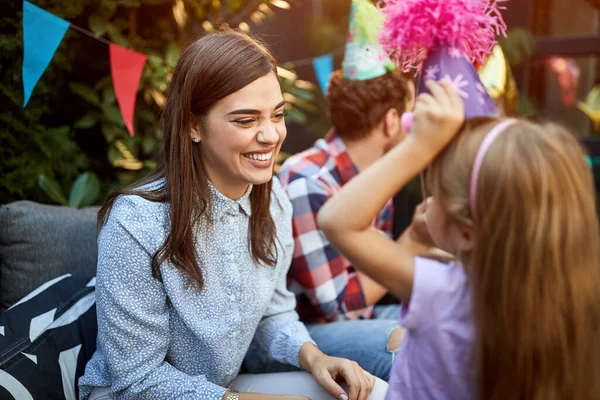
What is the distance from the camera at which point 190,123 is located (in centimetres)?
144

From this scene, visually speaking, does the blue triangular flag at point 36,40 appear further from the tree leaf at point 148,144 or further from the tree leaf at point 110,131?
the tree leaf at point 148,144

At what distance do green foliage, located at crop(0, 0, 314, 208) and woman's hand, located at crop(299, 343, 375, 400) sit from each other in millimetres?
1155

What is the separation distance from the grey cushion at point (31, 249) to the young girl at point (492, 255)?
111 centimetres

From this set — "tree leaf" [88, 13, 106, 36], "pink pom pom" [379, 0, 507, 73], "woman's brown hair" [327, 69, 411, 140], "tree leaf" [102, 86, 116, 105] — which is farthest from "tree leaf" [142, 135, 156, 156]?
"pink pom pom" [379, 0, 507, 73]

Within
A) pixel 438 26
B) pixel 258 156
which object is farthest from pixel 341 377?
pixel 438 26

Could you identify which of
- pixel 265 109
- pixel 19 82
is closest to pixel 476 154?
pixel 265 109

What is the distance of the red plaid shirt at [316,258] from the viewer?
1863 millimetres

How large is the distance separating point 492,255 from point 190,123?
81 cm

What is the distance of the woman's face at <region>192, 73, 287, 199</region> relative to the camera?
140cm

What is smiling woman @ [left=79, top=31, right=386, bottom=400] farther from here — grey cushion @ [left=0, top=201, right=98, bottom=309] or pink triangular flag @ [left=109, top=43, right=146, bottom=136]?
pink triangular flag @ [left=109, top=43, right=146, bottom=136]

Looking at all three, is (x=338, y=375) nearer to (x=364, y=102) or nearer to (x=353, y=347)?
(x=353, y=347)

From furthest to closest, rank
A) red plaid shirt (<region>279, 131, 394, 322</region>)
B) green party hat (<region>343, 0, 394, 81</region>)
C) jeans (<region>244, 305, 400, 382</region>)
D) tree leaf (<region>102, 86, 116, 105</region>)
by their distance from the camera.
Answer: tree leaf (<region>102, 86, 116, 105</region>) < green party hat (<region>343, 0, 394, 81</region>) < red plaid shirt (<region>279, 131, 394, 322</region>) < jeans (<region>244, 305, 400, 382</region>)

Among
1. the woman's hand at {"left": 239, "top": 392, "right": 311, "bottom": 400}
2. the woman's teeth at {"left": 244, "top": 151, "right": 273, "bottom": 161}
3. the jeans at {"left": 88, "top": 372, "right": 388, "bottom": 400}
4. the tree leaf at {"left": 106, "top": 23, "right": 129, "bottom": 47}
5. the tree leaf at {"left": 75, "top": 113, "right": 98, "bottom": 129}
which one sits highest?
the tree leaf at {"left": 106, "top": 23, "right": 129, "bottom": 47}

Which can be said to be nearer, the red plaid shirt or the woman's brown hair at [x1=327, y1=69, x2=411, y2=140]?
the red plaid shirt
